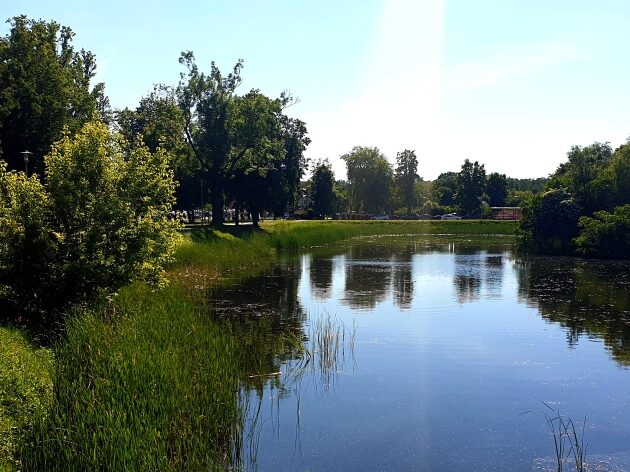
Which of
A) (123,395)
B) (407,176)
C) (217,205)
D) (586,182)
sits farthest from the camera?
(407,176)

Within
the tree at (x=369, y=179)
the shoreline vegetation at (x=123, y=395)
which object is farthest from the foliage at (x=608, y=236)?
the tree at (x=369, y=179)

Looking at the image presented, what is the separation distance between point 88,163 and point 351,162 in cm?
12380

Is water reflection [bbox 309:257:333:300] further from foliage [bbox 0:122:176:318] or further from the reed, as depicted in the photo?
the reed

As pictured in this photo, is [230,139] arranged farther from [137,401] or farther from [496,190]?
[496,190]

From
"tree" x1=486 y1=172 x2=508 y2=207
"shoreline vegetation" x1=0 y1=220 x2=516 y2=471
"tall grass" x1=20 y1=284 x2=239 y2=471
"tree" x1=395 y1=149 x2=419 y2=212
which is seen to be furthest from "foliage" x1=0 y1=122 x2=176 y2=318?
"tree" x1=395 y1=149 x2=419 y2=212

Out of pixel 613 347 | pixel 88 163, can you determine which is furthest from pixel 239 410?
pixel 613 347

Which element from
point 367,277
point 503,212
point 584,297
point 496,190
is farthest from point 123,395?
point 496,190

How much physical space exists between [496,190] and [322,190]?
149 feet

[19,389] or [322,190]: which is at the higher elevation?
[322,190]

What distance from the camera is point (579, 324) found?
21.5 m

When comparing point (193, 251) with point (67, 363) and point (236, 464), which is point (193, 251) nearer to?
point (67, 363)

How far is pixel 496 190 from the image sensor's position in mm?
129875

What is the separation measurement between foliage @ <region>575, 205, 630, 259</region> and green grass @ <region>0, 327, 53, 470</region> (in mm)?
44581

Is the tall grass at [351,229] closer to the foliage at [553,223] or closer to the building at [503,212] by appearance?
the foliage at [553,223]
